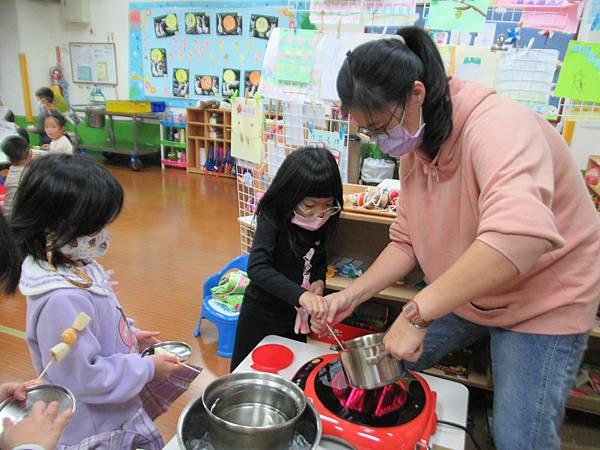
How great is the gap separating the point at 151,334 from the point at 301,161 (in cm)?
68

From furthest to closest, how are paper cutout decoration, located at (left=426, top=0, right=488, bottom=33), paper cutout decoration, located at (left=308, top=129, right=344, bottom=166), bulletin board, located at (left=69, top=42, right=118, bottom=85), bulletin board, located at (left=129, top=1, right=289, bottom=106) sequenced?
bulletin board, located at (left=69, top=42, right=118, bottom=85)
bulletin board, located at (left=129, top=1, right=289, bottom=106)
paper cutout decoration, located at (left=308, top=129, right=344, bottom=166)
paper cutout decoration, located at (left=426, top=0, right=488, bottom=33)

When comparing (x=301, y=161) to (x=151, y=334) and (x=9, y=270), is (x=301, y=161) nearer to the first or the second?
(x=151, y=334)

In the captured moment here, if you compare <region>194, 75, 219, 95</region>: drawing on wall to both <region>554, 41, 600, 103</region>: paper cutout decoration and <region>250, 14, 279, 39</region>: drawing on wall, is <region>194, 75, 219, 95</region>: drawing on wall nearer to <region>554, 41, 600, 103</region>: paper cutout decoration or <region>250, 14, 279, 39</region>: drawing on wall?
<region>250, 14, 279, 39</region>: drawing on wall

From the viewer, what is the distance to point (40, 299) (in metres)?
0.89

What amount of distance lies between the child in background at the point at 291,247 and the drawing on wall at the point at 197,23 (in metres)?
5.50

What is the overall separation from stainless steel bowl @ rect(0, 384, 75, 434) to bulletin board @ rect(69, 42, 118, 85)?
23.4ft

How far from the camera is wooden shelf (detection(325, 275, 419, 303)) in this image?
1.74 m

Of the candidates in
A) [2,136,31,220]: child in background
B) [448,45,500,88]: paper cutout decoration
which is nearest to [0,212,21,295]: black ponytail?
[448,45,500,88]: paper cutout decoration

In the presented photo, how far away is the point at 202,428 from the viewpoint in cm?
79

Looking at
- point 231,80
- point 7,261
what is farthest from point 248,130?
point 231,80

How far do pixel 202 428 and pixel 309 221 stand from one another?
2.35 feet

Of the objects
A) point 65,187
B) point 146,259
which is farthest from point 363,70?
point 146,259

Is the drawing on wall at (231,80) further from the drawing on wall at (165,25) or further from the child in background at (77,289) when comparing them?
the child in background at (77,289)

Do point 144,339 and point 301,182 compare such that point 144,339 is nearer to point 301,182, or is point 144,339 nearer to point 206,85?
point 301,182
